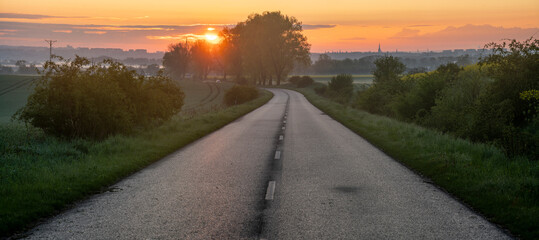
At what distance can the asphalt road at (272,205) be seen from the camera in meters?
5.75

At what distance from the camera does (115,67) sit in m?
17.6

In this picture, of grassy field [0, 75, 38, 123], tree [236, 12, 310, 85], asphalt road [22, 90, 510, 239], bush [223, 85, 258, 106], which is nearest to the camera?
asphalt road [22, 90, 510, 239]

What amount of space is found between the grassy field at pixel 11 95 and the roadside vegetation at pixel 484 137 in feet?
128

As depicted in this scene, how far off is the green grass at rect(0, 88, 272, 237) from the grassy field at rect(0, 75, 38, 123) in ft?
114

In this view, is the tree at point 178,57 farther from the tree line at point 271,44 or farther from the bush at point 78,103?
the bush at point 78,103

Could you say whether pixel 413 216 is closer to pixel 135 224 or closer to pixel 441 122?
pixel 135 224

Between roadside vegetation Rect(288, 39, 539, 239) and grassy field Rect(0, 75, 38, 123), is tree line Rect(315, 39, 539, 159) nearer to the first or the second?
roadside vegetation Rect(288, 39, 539, 239)

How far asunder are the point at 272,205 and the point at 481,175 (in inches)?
188

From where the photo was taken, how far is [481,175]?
29.7 ft

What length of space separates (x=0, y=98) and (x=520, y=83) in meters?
77.3

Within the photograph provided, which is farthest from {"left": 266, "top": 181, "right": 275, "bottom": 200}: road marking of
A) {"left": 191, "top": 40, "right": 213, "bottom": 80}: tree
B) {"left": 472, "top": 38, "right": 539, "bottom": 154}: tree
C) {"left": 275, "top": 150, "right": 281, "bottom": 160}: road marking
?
{"left": 191, "top": 40, "right": 213, "bottom": 80}: tree

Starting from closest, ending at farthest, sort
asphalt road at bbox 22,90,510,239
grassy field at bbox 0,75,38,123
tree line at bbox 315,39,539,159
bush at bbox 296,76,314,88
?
1. asphalt road at bbox 22,90,510,239
2. tree line at bbox 315,39,539,159
3. grassy field at bbox 0,75,38,123
4. bush at bbox 296,76,314,88

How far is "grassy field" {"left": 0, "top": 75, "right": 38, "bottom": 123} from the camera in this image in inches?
2135

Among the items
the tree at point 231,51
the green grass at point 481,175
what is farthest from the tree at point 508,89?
the tree at point 231,51
